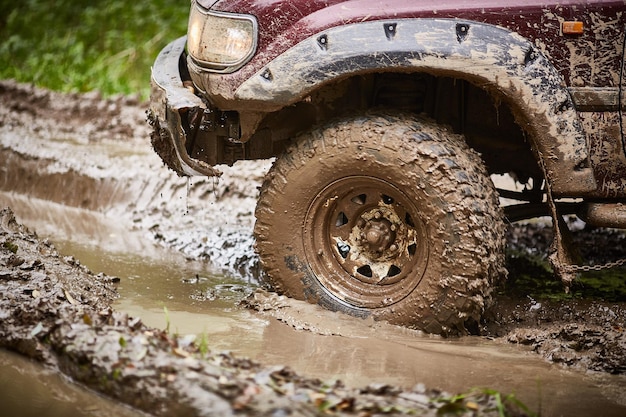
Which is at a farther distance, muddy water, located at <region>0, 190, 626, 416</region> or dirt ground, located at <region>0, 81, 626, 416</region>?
muddy water, located at <region>0, 190, 626, 416</region>

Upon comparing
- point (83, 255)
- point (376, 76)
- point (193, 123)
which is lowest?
point (83, 255)

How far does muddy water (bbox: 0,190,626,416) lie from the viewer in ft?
11.3

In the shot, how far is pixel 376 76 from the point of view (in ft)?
14.6

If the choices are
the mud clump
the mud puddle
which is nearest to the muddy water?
the mud clump

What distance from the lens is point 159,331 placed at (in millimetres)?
3551

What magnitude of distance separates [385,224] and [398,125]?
0.52 metres

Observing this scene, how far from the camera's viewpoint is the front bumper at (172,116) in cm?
427

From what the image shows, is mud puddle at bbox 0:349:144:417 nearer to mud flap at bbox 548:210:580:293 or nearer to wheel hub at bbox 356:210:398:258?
wheel hub at bbox 356:210:398:258

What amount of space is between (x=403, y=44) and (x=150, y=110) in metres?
1.56

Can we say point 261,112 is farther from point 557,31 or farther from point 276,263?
point 557,31

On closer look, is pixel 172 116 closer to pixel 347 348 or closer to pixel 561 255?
pixel 347 348

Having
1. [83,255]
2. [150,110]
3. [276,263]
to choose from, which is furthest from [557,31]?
[83,255]

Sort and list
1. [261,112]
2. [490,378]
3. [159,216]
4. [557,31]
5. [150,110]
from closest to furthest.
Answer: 1. [490,378]
2. [557,31]
3. [261,112]
4. [150,110]
5. [159,216]

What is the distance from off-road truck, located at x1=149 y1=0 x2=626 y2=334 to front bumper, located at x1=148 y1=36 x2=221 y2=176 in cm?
1
